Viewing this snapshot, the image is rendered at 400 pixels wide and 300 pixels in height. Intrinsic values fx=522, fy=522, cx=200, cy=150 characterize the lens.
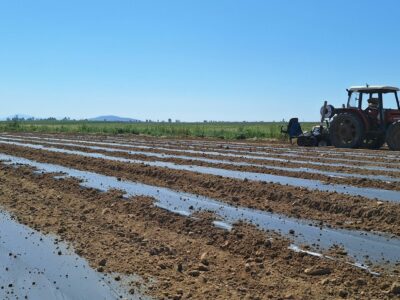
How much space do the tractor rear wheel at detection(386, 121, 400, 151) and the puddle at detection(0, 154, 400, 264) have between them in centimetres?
1053

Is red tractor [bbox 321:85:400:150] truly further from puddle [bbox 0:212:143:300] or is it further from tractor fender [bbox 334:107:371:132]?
puddle [bbox 0:212:143:300]

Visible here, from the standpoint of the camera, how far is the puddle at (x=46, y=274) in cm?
409

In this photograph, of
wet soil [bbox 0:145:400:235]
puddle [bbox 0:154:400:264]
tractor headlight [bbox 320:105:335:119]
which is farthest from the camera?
tractor headlight [bbox 320:105:335:119]

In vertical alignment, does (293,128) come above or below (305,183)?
above

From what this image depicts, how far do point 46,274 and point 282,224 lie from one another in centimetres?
294

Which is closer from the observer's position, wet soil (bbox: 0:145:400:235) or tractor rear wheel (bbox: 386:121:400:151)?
wet soil (bbox: 0:145:400:235)

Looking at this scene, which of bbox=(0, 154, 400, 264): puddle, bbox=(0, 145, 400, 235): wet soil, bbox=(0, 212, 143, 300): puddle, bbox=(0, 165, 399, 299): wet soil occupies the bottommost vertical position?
bbox=(0, 212, 143, 300): puddle

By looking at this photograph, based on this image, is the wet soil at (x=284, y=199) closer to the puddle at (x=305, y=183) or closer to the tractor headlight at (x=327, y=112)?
the puddle at (x=305, y=183)

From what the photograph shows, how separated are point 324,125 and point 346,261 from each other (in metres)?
15.3

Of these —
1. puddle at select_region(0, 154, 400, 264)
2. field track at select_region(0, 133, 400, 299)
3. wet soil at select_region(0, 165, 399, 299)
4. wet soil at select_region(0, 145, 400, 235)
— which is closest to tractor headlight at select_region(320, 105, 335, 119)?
field track at select_region(0, 133, 400, 299)

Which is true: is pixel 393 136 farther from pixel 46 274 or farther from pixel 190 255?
pixel 46 274

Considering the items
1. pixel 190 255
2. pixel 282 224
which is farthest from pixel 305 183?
pixel 190 255

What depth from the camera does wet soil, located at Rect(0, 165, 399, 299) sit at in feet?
13.4

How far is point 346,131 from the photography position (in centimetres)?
1816
